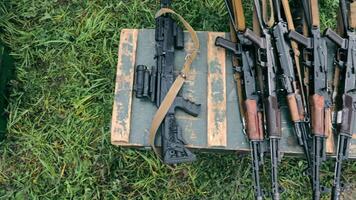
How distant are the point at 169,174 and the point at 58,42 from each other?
1814 mm

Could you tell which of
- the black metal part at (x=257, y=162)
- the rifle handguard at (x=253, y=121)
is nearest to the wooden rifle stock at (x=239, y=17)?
the rifle handguard at (x=253, y=121)

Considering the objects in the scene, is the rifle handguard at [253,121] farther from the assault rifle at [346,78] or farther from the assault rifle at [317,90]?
the assault rifle at [346,78]

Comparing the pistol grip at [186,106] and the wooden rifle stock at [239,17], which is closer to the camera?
the pistol grip at [186,106]

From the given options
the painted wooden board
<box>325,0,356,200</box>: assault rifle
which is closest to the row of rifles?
<box>325,0,356,200</box>: assault rifle

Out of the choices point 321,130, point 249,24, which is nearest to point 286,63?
point 321,130

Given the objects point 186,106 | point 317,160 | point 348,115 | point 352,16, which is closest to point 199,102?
point 186,106

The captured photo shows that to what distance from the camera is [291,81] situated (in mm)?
4133

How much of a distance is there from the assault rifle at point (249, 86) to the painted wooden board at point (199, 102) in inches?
4.9

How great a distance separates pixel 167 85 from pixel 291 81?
105 cm

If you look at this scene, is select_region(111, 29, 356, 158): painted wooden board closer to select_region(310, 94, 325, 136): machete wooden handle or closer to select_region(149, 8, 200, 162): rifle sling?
select_region(149, 8, 200, 162): rifle sling

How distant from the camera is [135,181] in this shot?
4699mm

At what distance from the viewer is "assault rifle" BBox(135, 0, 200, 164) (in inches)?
158

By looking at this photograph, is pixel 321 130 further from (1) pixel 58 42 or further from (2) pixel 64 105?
(1) pixel 58 42

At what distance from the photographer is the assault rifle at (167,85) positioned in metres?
4.02
